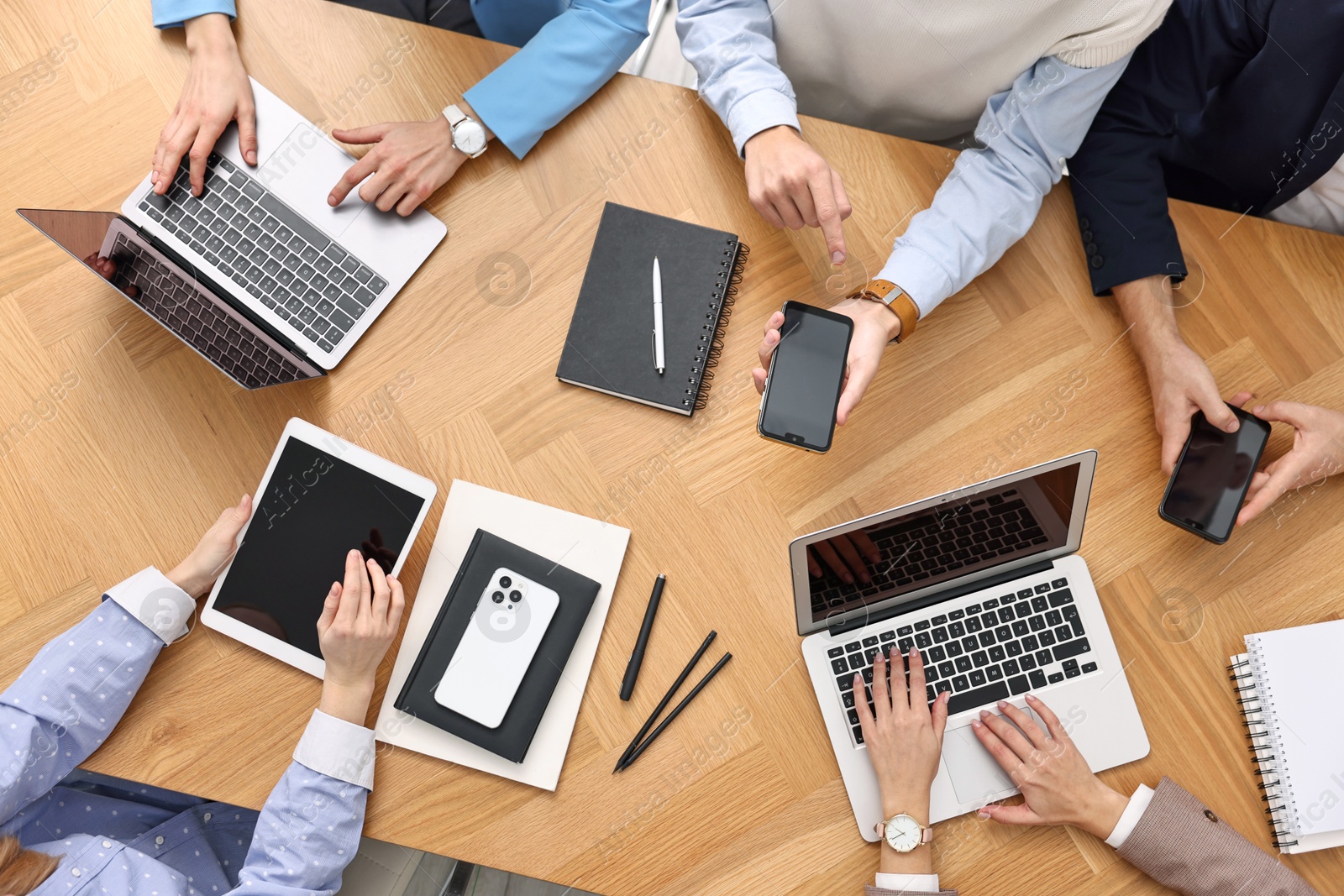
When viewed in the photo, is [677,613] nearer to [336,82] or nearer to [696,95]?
[696,95]

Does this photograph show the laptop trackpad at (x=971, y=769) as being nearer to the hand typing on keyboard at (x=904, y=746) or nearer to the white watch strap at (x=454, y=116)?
the hand typing on keyboard at (x=904, y=746)

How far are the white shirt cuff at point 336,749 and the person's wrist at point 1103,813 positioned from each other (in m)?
0.86

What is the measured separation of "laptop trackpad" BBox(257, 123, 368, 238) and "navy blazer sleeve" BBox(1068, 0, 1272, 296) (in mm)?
989

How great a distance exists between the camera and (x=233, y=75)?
1090 millimetres

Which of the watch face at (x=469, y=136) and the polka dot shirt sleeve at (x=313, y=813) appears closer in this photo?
the polka dot shirt sleeve at (x=313, y=813)

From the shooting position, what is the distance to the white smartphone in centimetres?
99

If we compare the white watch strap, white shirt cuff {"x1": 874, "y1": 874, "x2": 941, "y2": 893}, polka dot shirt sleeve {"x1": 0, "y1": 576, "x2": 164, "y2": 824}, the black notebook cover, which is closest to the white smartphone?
the black notebook cover

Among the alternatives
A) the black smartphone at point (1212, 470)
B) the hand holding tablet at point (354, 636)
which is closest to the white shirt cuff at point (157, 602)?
the hand holding tablet at point (354, 636)

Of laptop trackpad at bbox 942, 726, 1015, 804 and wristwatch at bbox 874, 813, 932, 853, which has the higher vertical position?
wristwatch at bbox 874, 813, 932, 853

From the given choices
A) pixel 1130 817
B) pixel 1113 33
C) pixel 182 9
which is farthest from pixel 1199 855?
pixel 182 9

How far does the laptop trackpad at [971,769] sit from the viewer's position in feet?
Answer: 3.26

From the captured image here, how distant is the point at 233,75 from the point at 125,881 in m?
1.07

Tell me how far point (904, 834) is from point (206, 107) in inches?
50.5

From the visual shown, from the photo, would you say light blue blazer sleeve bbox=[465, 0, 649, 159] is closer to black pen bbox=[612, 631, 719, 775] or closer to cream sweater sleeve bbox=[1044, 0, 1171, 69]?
cream sweater sleeve bbox=[1044, 0, 1171, 69]
